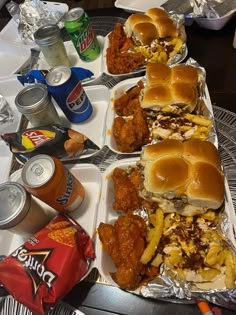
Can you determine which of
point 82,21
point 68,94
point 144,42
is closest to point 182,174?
point 68,94

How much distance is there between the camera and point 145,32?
1.32m

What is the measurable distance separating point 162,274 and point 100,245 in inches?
7.6

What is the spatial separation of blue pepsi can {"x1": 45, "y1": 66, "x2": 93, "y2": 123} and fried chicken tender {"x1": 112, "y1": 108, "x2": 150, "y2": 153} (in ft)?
0.66

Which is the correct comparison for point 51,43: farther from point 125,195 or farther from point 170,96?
point 125,195

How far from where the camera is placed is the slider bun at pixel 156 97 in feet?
3.51

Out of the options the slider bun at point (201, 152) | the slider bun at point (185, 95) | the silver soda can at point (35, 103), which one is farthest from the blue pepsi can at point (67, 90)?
the slider bun at point (201, 152)

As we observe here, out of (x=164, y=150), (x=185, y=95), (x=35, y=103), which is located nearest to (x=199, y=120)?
(x=185, y=95)

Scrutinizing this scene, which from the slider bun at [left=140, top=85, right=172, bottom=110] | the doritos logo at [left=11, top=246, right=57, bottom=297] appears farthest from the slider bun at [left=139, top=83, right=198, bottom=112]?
the doritos logo at [left=11, top=246, right=57, bottom=297]

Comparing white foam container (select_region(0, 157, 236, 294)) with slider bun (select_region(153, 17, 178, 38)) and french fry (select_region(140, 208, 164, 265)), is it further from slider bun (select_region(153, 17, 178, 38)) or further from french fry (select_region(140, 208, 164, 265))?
slider bun (select_region(153, 17, 178, 38))

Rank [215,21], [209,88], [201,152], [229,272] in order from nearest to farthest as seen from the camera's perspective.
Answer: [229,272] → [201,152] → [209,88] → [215,21]

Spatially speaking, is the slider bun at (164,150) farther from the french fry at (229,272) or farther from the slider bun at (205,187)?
the french fry at (229,272)

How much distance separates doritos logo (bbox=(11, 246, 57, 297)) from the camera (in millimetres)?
785

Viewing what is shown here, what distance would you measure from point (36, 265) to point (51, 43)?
986 millimetres

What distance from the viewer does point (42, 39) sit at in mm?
1329
